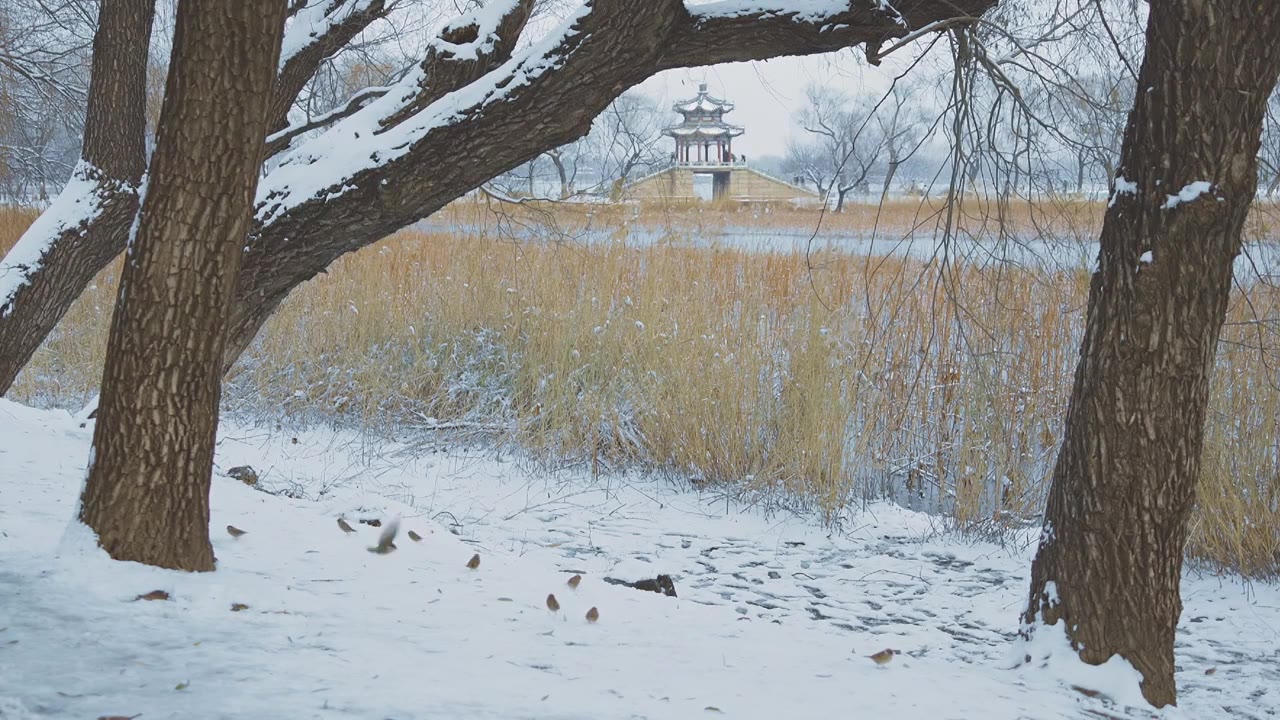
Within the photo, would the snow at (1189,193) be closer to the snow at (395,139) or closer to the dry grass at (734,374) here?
the dry grass at (734,374)

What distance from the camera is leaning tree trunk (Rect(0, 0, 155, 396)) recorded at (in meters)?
3.92

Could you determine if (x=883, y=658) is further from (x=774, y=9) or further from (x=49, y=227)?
(x=49, y=227)

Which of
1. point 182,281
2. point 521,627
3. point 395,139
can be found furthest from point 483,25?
point 521,627

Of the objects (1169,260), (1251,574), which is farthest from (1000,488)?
(1169,260)

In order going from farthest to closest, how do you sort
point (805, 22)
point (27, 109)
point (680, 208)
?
point (680, 208)
point (27, 109)
point (805, 22)

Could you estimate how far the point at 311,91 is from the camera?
190 inches

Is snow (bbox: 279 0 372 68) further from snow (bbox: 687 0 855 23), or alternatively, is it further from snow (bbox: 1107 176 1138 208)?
snow (bbox: 1107 176 1138 208)

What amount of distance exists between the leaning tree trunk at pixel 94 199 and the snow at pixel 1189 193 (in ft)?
11.4

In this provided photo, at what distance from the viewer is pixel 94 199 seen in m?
3.96

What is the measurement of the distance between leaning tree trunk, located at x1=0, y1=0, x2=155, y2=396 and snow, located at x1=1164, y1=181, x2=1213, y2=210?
3489mm

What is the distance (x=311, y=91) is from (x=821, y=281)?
3.24 m

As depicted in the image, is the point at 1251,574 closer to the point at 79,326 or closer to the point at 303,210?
the point at 303,210

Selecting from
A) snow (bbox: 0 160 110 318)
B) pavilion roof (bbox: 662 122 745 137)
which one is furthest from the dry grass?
pavilion roof (bbox: 662 122 745 137)

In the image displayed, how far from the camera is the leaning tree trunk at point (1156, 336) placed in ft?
7.98
